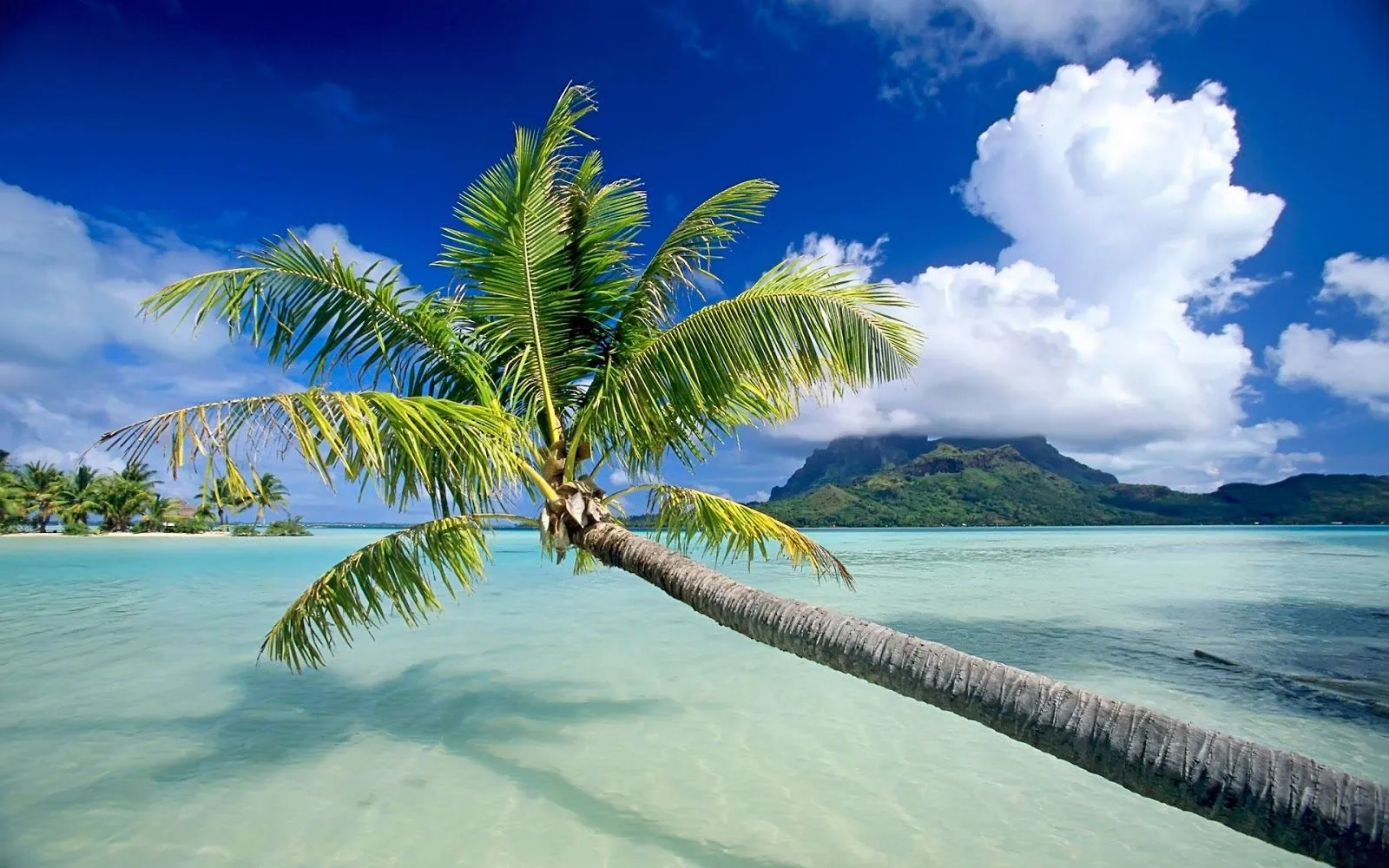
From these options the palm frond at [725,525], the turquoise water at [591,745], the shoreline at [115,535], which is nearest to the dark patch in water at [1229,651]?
the turquoise water at [591,745]

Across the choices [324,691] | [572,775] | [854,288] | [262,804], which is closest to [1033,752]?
[572,775]

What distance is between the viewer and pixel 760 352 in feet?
13.6

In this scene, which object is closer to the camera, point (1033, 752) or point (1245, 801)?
point (1245, 801)

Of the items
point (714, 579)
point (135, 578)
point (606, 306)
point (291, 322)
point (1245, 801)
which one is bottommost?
point (135, 578)

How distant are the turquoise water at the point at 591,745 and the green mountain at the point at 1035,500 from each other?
6598 cm

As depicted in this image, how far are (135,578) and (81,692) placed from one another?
1581cm

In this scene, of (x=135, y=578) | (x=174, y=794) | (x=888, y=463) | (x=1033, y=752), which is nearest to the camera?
(x=174, y=794)

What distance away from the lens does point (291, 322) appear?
455cm

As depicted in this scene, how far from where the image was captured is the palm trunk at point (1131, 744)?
1.63 metres

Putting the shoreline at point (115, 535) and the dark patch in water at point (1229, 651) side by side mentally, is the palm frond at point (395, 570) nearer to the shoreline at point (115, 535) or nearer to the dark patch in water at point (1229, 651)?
the dark patch in water at point (1229, 651)

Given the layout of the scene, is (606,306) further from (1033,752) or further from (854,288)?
(1033,752)

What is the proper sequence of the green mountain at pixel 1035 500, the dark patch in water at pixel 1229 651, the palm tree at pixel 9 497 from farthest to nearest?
the green mountain at pixel 1035 500 < the palm tree at pixel 9 497 < the dark patch in water at pixel 1229 651

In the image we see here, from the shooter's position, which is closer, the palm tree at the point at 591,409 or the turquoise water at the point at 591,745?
the palm tree at the point at 591,409

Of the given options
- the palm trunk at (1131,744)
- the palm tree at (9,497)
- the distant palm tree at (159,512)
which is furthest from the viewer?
the distant palm tree at (159,512)
